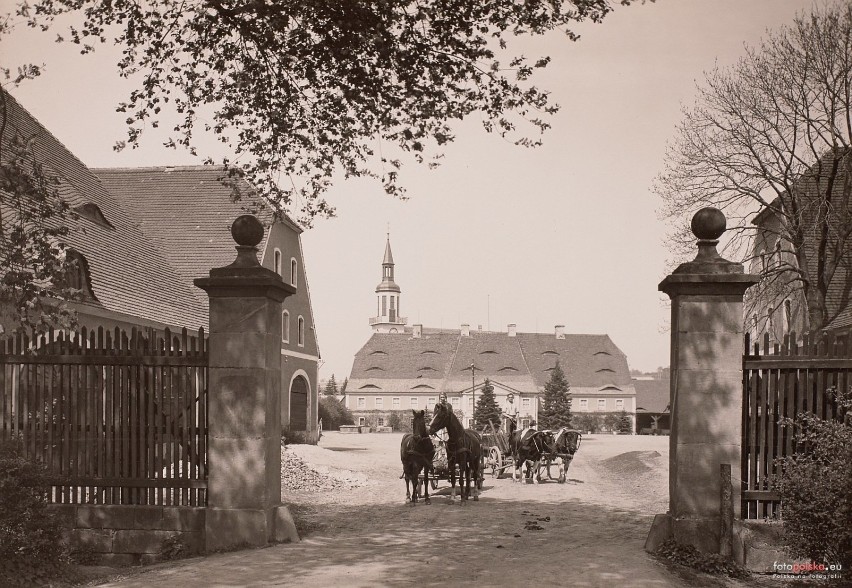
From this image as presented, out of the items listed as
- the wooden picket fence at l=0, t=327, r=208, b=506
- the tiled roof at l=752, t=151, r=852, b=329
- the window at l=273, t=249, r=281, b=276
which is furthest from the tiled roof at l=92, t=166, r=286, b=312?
the wooden picket fence at l=0, t=327, r=208, b=506

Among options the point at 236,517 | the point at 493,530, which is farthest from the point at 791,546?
the point at 236,517

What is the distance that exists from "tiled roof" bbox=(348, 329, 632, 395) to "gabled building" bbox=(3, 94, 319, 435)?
4240cm

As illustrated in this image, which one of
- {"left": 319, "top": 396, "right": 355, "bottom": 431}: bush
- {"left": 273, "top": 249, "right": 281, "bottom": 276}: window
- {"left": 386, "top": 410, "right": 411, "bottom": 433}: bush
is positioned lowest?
{"left": 386, "top": 410, "right": 411, "bottom": 433}: bush

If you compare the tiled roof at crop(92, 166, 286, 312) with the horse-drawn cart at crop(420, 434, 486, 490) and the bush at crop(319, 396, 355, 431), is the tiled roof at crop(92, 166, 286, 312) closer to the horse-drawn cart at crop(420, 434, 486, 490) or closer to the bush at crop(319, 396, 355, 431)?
the horse-drawn cart at crop(420, 434, 486, 490)

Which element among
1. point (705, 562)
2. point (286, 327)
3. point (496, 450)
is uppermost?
point (286, 327)

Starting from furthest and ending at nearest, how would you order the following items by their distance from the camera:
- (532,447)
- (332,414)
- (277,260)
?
1. (332,414)
2. (277,260)
3. (532,447)

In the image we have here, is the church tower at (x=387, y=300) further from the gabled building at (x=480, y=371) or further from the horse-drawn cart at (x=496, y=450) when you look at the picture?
the horse-drawn cart at (x=496, y=450)

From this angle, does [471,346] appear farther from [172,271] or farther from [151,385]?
[151,385]

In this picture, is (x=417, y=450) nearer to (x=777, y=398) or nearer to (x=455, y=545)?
(x=455, y=545)

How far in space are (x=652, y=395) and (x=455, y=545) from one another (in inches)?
2857

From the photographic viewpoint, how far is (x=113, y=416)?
9125 mm

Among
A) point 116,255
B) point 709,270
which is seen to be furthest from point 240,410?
point 116,255

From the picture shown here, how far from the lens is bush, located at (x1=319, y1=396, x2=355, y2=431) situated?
61406 mm

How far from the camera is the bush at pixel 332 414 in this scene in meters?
61.4
